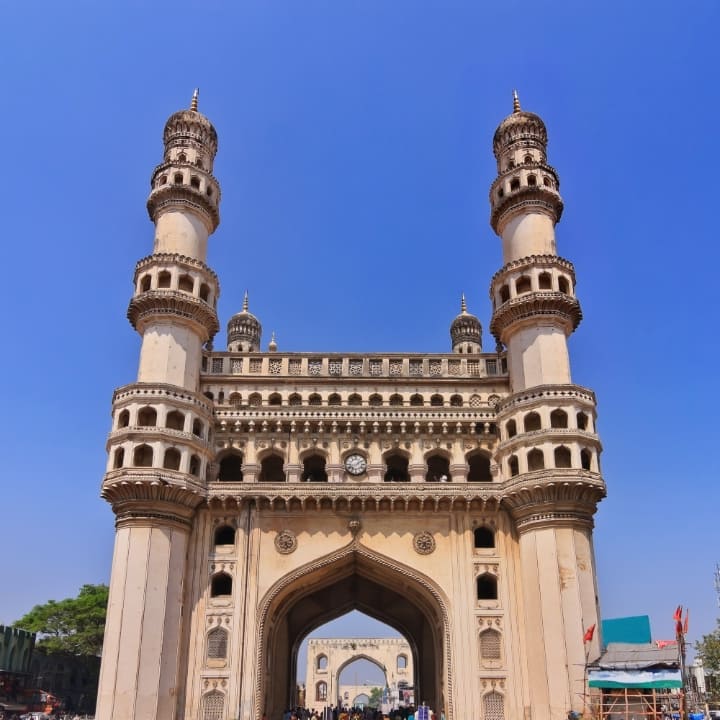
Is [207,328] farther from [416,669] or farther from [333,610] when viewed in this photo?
[416,669]

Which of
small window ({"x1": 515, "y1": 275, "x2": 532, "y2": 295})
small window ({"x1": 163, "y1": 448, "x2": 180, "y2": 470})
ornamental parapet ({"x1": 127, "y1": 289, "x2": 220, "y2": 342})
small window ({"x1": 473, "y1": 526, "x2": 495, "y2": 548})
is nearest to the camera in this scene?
small window ({"x1": 163, "y1": 448, "x2": 180, "y2": 470})

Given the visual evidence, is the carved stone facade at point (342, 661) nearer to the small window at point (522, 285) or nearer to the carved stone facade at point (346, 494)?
the carved stone facade at point (346, 494)

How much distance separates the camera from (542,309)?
33.2 metres

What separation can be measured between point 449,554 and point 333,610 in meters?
10.7

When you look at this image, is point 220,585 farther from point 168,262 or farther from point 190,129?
point 190,129

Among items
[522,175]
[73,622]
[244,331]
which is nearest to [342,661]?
[73,622]

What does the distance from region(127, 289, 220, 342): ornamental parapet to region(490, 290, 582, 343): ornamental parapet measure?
12.9m

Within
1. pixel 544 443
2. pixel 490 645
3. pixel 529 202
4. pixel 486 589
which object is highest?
pixel 529 202

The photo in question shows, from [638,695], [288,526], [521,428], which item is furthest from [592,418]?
[288,526]

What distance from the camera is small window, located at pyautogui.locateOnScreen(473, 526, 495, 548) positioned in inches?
1251

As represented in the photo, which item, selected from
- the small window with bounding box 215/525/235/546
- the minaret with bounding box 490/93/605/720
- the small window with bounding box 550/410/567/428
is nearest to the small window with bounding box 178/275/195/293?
the small window with bounding box 215/525/235/546

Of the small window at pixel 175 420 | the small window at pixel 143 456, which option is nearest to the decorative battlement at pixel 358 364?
the small window at pixel 175 420

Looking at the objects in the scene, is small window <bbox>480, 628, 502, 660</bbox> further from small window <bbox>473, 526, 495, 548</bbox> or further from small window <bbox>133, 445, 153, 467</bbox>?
small window <bbox>133, 445, 153, 467</bbox>

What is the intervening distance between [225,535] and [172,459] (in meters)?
3.84
